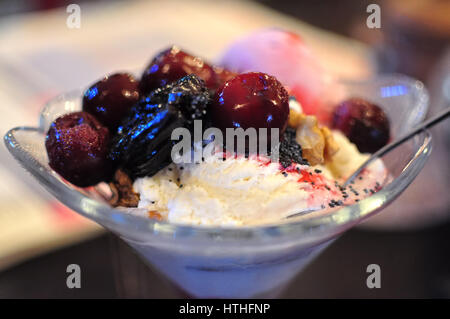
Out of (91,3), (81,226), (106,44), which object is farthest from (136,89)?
(91,3)

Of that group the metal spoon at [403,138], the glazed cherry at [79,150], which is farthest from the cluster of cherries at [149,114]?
the metal spoon at [403,138]

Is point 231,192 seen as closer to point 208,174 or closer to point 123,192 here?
point 208,174

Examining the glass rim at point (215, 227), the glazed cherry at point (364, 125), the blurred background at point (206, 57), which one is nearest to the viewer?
the glass rim at point (215, 227)

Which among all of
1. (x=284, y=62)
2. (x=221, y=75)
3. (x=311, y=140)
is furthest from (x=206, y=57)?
(x=311, y=140)

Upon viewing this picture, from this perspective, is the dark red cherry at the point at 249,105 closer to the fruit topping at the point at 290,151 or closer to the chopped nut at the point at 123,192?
the fruit topping at the point at 290,151

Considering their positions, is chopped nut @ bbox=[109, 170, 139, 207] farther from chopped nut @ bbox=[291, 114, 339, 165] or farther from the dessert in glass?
chopped nut @ bbox=[291, 114, 339, 165]

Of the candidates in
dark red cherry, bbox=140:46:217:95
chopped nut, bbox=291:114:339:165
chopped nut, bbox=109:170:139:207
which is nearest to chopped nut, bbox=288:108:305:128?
chopped nut, bbox=291:114:339:165

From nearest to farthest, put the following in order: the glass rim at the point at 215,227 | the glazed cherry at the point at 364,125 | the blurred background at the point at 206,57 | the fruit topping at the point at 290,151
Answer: the glass rim at the point at 215,227 → the fruit topping at the point at 290,151 → the glazed cherry at the point at 364,125 → the blurred background at the point at 206,57
